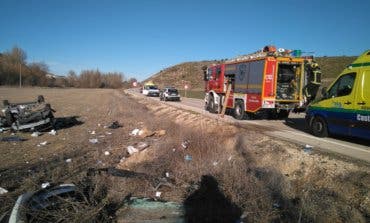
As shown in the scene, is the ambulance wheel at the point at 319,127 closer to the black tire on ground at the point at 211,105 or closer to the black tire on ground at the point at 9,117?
the black tire on ground at the point at 211,105

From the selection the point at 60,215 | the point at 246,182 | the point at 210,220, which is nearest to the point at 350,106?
the point at 246,182

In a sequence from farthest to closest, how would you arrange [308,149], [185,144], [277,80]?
1. [277,80]
2. [185,144]
3. [308,149]

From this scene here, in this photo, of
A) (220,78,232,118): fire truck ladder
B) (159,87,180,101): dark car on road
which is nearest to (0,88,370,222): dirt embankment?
(220,78,232,118): fire truck ladder

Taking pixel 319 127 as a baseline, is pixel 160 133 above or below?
below

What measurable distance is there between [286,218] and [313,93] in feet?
34.5

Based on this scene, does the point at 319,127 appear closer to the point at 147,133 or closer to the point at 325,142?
the point at 325,142

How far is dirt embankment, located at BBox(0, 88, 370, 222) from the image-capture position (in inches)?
246

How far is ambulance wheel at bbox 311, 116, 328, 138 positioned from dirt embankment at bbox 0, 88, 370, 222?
66.3 inches

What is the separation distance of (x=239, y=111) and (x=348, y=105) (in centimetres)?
769

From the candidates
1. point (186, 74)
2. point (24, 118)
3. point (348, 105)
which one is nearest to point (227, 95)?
point (348, 105)

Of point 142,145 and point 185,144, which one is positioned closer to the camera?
point 185,144

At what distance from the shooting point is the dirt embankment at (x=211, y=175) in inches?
246

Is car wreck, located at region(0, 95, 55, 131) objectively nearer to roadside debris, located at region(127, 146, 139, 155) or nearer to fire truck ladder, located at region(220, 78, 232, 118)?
roadside debris, located at region(127, 146, 139, 155)

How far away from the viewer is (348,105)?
1006 centimetres
